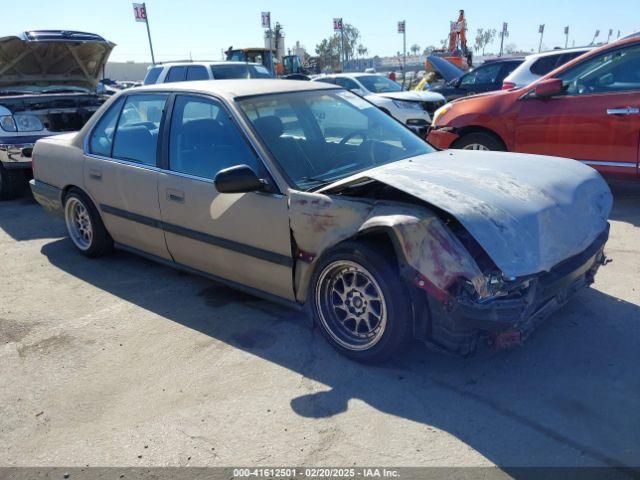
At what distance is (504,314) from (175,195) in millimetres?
2368

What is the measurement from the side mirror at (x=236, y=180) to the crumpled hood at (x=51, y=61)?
20.5ft

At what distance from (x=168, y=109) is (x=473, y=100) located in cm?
401

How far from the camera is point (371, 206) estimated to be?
2.98m

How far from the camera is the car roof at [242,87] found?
380cm

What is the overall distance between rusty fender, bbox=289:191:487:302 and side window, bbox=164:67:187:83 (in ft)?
33.8

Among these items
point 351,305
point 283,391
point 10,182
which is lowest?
point 283,391

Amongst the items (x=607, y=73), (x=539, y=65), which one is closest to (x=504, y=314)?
(x=607, y=73)

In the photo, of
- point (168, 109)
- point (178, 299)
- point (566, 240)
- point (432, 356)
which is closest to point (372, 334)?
point (432, 356)

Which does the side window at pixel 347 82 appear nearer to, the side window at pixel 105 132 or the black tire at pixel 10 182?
the black tire at pixel 10 182

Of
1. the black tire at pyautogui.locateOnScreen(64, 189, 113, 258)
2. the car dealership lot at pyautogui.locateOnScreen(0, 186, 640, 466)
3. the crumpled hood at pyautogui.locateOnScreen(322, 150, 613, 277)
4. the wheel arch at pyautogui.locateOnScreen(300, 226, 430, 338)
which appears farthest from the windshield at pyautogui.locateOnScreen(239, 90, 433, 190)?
the black tire at pyautogui.locateOnScreen(64, 189, 113, 258)

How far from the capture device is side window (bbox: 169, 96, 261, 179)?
11.8 feet

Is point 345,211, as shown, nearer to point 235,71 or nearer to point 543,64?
point 543,64

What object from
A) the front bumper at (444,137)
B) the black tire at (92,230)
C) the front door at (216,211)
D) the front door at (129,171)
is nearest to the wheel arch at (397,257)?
the front door at (216,211)

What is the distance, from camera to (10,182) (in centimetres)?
749
